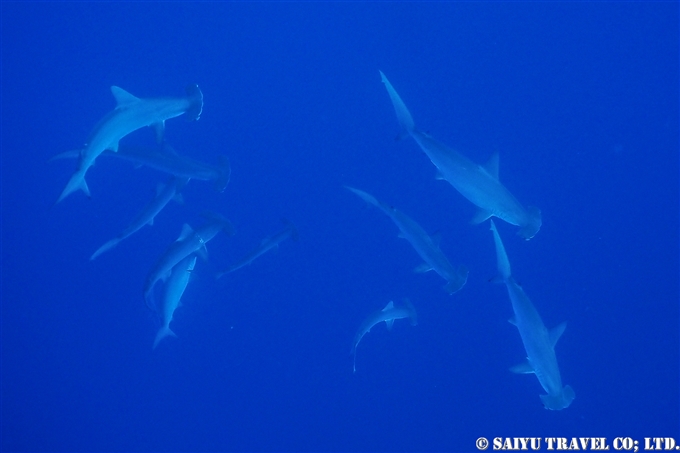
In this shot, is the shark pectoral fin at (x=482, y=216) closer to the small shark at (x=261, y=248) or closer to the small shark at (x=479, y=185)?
the small shark at (x=479, y=185)

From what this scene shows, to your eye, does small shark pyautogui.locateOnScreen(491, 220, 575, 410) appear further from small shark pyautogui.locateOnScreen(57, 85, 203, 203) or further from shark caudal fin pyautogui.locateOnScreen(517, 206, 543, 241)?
small shark pyautogui.locateOnScreen(57, 85, 203, 203)

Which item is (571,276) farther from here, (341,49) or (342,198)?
(341,49)

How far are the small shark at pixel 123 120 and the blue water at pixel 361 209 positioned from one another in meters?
2.61

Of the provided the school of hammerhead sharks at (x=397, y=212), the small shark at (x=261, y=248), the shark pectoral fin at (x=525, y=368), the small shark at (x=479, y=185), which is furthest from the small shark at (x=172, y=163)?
the shark pectoral fin at (x=525, y=368)

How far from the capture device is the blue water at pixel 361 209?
597 centimetres

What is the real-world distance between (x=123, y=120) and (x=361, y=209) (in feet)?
11.0

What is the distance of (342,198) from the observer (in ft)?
20.3

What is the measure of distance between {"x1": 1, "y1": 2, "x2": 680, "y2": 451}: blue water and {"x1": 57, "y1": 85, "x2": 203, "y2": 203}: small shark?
8.57 feet

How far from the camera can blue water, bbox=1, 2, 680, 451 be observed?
235 inches

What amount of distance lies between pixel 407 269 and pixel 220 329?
99.0 inches

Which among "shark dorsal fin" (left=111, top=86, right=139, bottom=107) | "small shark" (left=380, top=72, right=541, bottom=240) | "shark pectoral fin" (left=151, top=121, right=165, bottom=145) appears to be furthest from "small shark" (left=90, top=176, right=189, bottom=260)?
"small shark" (left=380, top=72, right=541, bottom=240)

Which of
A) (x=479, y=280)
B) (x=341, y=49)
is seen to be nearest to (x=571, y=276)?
(x=479, y=280)

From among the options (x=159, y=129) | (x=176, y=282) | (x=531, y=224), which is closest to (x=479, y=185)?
(x=531, y=224)

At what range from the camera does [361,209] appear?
619 cm
